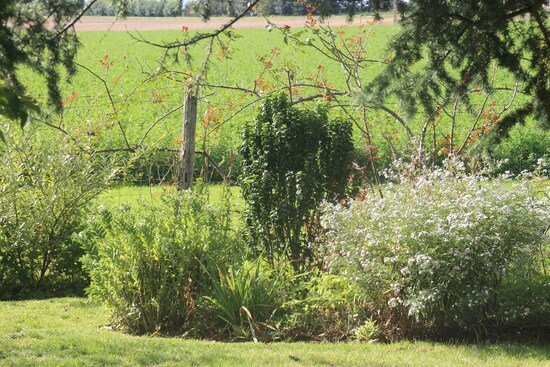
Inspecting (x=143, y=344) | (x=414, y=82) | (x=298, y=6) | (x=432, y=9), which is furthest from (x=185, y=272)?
(x=298, y=6)

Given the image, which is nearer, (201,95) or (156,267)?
(156,267)

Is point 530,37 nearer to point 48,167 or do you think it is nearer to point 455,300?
point 455,300

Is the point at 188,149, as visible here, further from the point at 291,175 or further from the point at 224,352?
the point at 224,352

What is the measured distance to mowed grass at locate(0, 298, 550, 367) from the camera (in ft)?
17.7

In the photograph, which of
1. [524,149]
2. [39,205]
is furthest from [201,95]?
[524,149]

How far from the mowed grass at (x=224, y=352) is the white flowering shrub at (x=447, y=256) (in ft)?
1.05

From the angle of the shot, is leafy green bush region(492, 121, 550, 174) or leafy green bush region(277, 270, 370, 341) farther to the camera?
leafy green bush region(492, 121, 550, 174)

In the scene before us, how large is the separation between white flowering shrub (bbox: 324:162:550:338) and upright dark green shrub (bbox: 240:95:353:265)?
78 centimetres

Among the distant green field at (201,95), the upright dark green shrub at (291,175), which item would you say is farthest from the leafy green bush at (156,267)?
the distant green field at (201,95)

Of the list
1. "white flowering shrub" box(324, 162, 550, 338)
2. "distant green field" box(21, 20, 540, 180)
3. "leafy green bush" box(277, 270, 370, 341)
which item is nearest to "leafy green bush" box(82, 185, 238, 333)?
"leafy green bush" box(277, 270, 370, 341)

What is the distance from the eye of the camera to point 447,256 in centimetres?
607

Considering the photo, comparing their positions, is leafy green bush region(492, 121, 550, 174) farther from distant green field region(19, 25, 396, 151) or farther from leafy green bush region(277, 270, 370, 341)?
leafy green bush region(277, 270, 370, 341)

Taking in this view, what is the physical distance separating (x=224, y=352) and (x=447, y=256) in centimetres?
180

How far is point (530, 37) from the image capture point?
5.93m
